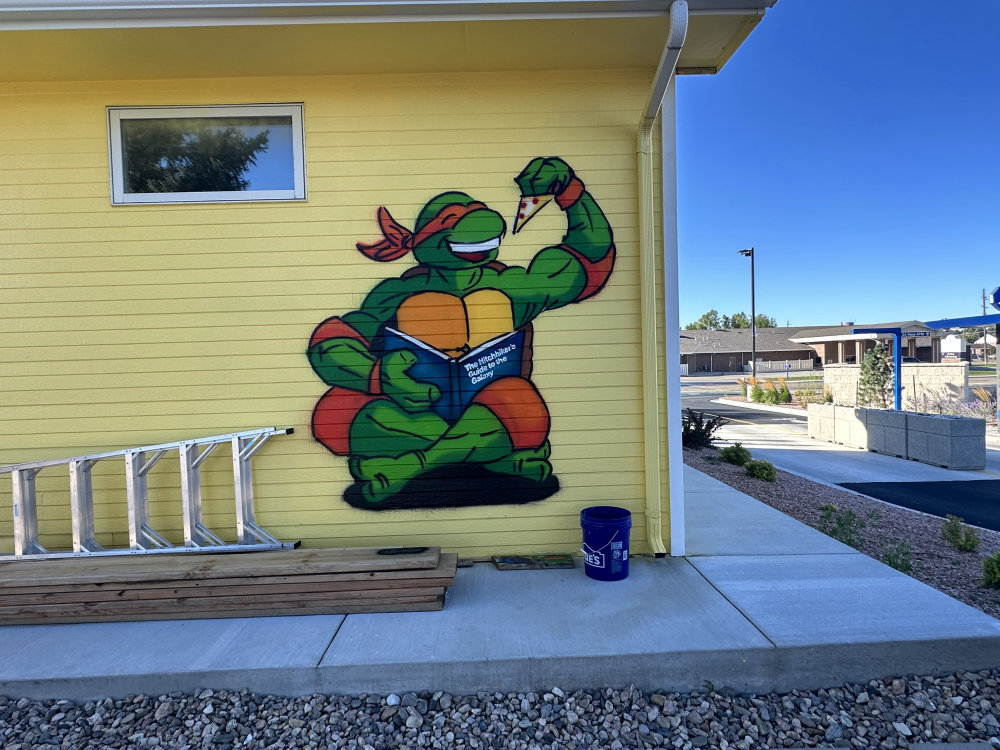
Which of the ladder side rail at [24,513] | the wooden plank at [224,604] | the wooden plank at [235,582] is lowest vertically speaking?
the wooden plank at [224,604]

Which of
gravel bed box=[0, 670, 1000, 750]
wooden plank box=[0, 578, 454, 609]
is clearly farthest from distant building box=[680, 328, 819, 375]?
wooden plank box=[0, 578, 454, 609]

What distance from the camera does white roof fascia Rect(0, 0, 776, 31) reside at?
3.39 m

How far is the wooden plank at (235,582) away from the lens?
3406 millimetres

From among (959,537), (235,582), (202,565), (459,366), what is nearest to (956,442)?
(959,537)

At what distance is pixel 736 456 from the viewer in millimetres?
8844

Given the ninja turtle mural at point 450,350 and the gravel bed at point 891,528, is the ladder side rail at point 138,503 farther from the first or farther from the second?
the gravel bed at point 891,528

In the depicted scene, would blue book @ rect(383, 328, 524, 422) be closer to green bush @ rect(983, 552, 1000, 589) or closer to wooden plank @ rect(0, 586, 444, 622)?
wooden plank @ rect(0, 586, 444, 622)

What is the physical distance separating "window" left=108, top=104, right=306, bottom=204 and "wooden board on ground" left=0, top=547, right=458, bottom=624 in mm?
2745

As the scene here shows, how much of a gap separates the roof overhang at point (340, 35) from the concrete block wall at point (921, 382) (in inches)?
579

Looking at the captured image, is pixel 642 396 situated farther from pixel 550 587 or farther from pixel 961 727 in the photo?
pixel 961 727

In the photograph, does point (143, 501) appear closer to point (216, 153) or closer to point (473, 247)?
point (216, 153)

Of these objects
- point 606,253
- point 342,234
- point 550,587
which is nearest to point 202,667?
point 550,587

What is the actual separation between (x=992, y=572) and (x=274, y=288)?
5780 millimetres

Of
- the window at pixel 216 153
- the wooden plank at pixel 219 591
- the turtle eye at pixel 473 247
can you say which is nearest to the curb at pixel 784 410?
the turtle eye at pixel 473 247
